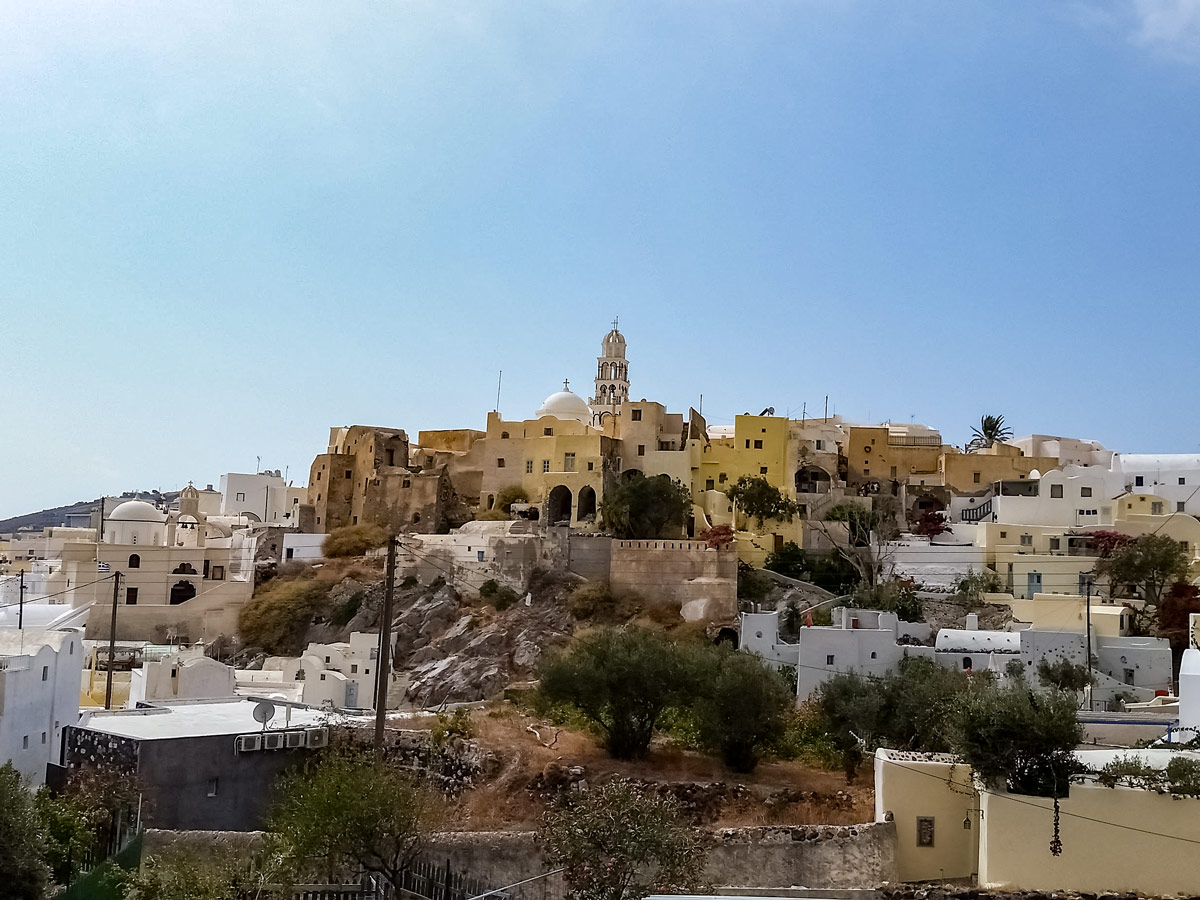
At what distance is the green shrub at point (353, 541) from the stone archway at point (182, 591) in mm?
5152

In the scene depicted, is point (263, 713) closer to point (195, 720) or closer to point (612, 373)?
point (195, 720)

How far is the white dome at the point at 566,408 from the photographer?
55125 mm

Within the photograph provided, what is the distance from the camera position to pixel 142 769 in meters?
19.2

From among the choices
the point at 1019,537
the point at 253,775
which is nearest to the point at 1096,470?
the point at 1019,537

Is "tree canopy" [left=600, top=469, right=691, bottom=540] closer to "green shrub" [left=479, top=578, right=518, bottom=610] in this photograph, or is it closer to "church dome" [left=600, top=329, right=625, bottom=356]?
"green shrub" [left=479, top=578, right=518, bottom=610]

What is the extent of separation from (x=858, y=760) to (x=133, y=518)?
120 feet

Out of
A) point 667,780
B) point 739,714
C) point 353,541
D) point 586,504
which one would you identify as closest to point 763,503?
point 586,504

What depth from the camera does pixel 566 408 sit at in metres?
55.5

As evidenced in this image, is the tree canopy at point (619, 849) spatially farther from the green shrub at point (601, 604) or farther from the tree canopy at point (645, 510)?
the tree canopy at point (645, 510)

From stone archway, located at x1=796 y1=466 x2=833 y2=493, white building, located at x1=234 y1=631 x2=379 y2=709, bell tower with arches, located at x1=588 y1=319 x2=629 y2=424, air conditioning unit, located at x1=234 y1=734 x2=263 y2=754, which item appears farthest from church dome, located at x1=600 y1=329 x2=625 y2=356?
air conditioning unit, located at x1=234 y1=734 x2=263 y2=754

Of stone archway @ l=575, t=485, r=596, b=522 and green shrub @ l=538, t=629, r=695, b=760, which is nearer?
green shrub @ l=538, t=629, r=695, b=760

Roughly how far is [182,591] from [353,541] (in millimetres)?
6792

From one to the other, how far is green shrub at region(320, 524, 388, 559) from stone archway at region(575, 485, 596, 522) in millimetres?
7751

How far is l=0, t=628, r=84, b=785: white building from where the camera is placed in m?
18.6
